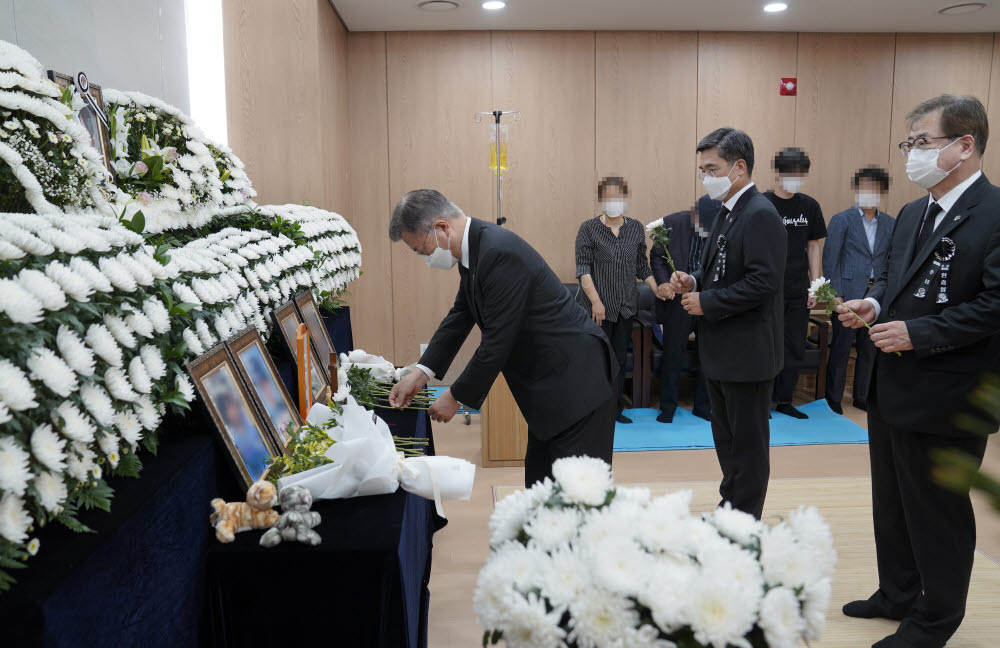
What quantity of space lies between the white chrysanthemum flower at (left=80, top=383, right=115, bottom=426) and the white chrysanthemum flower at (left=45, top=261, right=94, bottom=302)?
133mm

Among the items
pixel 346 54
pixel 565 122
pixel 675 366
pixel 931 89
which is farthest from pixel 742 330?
pixel 931 89

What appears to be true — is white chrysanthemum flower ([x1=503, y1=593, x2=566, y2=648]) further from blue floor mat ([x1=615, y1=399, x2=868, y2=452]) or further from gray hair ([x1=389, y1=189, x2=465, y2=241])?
blue floor mat ([x1=615, y1=399, x2=868, y2=452])

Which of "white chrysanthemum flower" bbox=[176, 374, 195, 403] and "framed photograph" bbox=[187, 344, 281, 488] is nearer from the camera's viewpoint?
"white chrysanthemum flower" bbox=[176, 374, 195, 403]

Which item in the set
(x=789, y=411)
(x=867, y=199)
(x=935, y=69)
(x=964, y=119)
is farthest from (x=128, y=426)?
(x=935, y=69)

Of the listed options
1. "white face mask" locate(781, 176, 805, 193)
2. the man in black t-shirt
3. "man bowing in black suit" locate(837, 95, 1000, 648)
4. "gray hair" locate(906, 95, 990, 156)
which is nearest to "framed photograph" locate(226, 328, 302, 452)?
"man bowing in black suit" locate(837, 95, 1000, 648)

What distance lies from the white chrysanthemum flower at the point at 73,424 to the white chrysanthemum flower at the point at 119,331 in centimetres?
15

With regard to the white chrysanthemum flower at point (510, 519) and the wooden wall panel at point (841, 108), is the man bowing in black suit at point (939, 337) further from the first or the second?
the wooden wall panel at point (841, 108)

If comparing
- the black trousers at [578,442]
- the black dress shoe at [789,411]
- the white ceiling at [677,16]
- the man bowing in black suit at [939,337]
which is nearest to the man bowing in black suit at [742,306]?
the man bowing in black suit at [939,337]

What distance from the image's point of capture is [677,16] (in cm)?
580

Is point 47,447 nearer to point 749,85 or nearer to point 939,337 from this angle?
point 939,337

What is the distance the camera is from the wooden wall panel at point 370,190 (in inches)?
241

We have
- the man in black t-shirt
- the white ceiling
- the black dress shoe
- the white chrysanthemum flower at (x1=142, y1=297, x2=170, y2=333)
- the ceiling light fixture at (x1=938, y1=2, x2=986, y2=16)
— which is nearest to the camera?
the white chrysanthemum flower at (x1=142, y1=297, x2=170, y2=333)

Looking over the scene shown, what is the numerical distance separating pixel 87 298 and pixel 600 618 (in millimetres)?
887

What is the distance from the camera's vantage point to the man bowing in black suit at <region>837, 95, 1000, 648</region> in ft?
6.80
